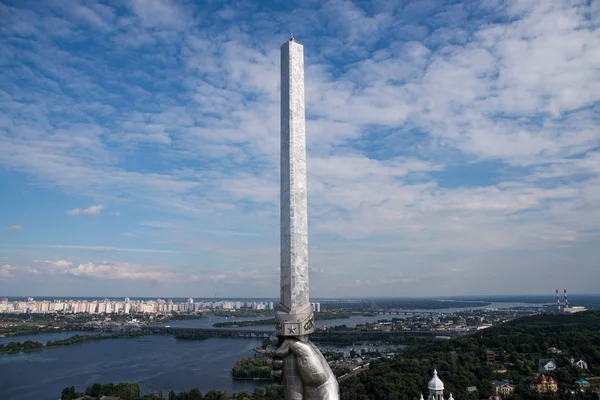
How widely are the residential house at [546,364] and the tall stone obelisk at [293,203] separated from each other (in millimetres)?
21526

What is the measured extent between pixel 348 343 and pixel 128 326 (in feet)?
117

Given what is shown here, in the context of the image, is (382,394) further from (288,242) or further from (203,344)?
(203,344)

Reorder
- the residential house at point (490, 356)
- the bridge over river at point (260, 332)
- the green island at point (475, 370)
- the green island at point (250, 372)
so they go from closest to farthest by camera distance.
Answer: the green island at point (475, 370), the residential house at point (490, 356), the green island at point (250, 372), the bridge over river at point (260, 332)

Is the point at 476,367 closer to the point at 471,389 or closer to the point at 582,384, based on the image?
the point at 471,389

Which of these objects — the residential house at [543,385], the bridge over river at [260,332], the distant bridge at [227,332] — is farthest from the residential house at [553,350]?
the distant bridge at [227,332]

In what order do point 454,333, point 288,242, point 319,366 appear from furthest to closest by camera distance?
point 454,333
point 288,242
point 319,366

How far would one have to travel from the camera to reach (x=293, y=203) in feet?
16.1

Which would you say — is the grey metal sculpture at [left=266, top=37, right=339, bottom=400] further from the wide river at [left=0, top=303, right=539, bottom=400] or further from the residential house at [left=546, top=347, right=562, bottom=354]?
the residential house at [left=546, top=347, right=562, bottom=354]

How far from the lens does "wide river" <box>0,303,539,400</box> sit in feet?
79.5

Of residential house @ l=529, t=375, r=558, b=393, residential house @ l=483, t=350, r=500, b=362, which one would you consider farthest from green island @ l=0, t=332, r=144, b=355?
residential house @ l=529, t=375, r=558, b=393

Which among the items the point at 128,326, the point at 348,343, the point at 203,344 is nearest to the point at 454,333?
the point at 348,343

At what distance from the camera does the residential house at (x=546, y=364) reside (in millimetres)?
21719

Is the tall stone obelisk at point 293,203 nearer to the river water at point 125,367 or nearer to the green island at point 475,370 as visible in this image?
the green island at point 475,370

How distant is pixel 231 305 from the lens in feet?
384
